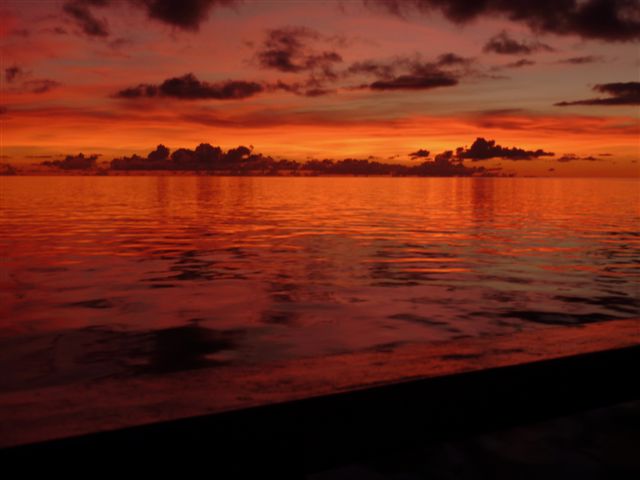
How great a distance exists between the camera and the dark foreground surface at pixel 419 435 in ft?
8.39

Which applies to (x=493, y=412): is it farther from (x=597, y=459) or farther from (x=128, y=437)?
(x=128, y=437)

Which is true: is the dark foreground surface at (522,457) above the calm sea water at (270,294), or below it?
above

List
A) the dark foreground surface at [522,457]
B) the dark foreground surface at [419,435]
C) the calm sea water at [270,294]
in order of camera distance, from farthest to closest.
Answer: the calm sea water at [270,294] < the dark foreground surface at [522,457] < the dark foreground surface at [419,435]

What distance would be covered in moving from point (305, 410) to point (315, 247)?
56.8ft

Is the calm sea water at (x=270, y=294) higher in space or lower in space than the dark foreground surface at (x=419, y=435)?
lower

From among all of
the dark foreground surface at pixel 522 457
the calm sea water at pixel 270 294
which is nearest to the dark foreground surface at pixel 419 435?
the dark foreground surface at pixel 522 457

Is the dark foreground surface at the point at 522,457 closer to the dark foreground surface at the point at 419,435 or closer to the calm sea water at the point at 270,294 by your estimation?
the dark foreground surface at the point at 419,435

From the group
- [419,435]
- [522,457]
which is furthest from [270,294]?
[419,435]

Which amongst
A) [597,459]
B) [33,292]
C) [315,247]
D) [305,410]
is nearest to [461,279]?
[315,247]

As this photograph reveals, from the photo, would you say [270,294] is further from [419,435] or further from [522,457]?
[419,435]

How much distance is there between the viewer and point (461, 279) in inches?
542

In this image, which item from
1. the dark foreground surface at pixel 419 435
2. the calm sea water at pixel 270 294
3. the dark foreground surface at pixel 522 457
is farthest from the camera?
the calm sea water at pixel 270 294

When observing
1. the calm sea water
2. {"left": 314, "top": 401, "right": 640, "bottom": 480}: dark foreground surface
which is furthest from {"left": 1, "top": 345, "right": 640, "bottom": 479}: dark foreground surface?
the calm sea water

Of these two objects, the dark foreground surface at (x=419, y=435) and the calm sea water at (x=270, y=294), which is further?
the calm sea water at (x=270, y=294)
